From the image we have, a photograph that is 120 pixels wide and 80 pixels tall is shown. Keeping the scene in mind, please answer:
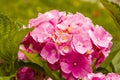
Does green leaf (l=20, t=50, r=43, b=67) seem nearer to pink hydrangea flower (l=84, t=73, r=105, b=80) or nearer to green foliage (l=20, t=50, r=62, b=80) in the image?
green foliage (l=20, t=50, r=62, b=80)

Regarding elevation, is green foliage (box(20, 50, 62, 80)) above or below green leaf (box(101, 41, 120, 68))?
below

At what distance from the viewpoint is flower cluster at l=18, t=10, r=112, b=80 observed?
1543mm

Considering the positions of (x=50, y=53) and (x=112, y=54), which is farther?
(x=112, y=54)

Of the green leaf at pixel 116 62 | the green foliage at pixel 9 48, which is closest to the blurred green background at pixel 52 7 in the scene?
the green leaf at pixel 116 62

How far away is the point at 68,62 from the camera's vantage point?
1560 mm

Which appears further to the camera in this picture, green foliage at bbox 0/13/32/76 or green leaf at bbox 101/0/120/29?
green leaf at bbox 101/0/120/29

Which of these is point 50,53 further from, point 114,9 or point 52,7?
point 52,7

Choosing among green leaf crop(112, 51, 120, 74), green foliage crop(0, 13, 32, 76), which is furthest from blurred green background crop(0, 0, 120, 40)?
green foliage crop(0, 13, 32, 76)

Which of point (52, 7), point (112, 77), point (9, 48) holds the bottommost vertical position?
point (52, 7)

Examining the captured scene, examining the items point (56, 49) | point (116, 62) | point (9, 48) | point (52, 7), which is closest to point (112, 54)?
point (116, 62)

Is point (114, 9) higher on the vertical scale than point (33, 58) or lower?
higher

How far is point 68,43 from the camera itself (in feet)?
5.08

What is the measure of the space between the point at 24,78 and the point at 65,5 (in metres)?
5.06

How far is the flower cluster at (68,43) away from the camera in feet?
5.06
